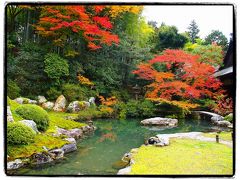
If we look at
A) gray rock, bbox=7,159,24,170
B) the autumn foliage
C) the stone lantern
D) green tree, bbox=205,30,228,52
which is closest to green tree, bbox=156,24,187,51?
the autumn foliage

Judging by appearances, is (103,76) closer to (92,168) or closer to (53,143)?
(53,143)

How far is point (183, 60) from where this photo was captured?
778 centimetres

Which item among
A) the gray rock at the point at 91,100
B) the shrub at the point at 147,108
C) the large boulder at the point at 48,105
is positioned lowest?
the shrub at the point at 147,108

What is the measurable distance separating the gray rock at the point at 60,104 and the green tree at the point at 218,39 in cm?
335

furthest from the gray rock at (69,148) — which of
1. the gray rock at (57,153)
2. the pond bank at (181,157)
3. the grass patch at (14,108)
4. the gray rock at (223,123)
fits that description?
the gray rock at (223,123)

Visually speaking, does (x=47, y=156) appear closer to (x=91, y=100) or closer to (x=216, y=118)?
(x=91, y=100)

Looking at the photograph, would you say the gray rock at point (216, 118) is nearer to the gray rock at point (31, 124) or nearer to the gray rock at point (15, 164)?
the gray rock at point (31, 124)

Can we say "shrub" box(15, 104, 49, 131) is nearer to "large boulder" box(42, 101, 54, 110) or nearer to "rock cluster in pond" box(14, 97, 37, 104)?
"rock cluster in pond" box(14, 97, 37, 104)

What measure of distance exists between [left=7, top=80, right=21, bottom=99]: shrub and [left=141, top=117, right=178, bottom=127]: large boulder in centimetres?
328

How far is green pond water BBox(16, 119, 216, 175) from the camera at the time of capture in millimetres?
4492

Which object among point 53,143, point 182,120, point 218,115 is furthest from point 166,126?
point 53,143

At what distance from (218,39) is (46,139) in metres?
3.69

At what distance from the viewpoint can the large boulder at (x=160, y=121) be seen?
760cm

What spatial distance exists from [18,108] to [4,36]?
171 centimetres
